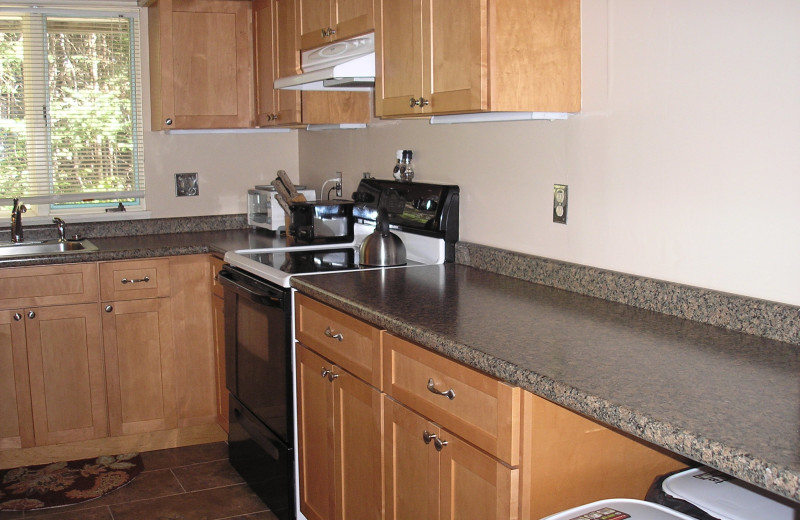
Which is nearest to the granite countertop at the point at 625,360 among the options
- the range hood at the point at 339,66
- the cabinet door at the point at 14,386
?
the range hood at the point at 339,66

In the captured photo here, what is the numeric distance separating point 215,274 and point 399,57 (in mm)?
1554

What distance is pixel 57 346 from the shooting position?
136 inches

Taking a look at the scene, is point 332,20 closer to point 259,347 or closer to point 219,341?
point 259,347

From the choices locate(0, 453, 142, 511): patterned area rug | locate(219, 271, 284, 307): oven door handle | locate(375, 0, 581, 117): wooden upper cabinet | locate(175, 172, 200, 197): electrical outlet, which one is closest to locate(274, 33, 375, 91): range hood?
locate(375, 0, 581, 117): wooden upper cabinet

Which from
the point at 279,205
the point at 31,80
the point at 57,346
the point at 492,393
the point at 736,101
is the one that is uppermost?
the point at 31,80

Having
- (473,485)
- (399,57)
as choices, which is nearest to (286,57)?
(399,57)

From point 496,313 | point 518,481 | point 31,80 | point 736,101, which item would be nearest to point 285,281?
point 496,313

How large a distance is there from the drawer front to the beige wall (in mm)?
1382

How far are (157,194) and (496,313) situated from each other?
8.65 ft

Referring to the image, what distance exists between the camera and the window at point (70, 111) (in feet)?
13.0

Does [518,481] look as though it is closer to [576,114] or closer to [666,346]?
[666,346]

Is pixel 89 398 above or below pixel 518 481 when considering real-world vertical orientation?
below

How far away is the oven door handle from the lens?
2.77 metres

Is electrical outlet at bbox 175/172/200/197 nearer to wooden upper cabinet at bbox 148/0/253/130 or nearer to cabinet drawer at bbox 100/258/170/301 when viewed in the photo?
wooden upper cabinet at bbox 148/0/253/130
